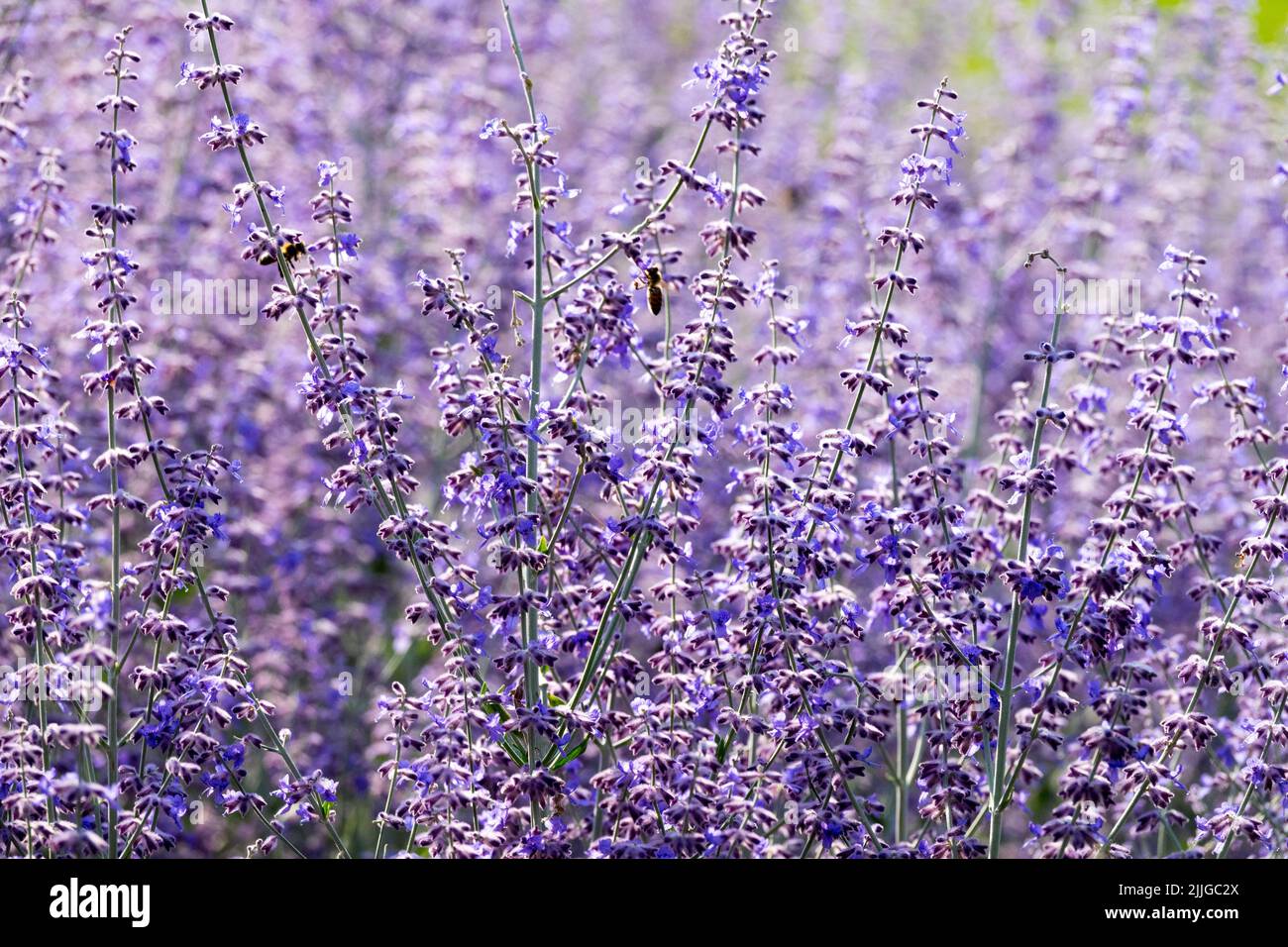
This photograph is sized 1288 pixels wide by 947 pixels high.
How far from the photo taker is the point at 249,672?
8.16m

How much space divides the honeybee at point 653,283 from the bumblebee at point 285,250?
1162 mm

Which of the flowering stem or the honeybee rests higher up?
the honeybee

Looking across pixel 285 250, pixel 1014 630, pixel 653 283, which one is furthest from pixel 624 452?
pixel 1014 630

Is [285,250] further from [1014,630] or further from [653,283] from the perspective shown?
[1014,630]

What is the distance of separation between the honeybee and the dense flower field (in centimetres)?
3

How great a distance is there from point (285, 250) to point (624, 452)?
2.00 metres

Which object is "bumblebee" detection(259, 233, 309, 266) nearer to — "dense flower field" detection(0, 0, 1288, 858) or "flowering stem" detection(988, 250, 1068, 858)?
"dense flower field" detection(0, 0, 1288, 858)

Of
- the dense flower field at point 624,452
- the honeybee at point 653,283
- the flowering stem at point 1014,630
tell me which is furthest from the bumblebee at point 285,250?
the flowering stem at point 1014,630

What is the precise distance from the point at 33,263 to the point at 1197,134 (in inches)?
371

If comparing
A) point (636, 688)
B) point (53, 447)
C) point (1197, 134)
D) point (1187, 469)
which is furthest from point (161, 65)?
point (1197, 134)

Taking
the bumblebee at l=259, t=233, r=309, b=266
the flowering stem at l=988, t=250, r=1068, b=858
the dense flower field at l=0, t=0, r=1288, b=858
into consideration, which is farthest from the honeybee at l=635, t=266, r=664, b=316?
the flowering stem at l=988, t=250, r=1068, b=858

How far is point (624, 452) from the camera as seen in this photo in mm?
6602

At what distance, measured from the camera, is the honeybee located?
528cm

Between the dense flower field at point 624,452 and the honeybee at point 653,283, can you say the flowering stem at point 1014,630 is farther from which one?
the honeybee at point 653,283
